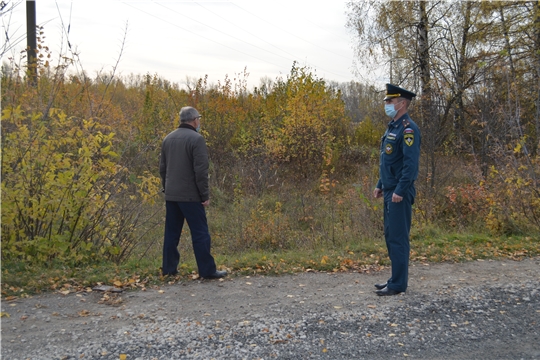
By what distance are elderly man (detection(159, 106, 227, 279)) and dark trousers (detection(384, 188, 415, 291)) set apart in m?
2.14

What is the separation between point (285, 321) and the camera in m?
4.82

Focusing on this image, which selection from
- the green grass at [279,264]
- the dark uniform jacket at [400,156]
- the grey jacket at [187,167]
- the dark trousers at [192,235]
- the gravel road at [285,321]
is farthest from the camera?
the dark trousers at [192,235]

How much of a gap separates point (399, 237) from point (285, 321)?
1674 millimetres

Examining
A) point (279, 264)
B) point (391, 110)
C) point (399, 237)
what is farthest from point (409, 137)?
point (279, 264)

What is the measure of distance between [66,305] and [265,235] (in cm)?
568

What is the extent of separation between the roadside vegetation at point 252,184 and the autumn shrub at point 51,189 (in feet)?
0.06

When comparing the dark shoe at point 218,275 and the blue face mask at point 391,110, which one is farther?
the dark shoe at point 218,275

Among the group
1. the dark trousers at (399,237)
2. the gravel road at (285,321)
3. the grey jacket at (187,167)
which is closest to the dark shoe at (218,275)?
the gravel road at (285,321)

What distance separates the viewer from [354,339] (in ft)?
14.6

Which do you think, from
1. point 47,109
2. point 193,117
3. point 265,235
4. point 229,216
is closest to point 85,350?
point 193,117

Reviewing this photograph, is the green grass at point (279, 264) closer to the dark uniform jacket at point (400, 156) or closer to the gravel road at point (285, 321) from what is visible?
the gravel road at point (285, 321)

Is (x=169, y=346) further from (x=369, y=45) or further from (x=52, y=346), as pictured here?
(x=369, y=45)

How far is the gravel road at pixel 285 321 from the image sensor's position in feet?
13.9

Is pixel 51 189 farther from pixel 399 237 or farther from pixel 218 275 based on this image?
pixel 399 237
